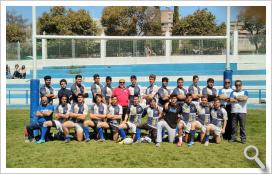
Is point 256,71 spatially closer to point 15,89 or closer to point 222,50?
point 222,50

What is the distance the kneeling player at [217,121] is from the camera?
6.36 m

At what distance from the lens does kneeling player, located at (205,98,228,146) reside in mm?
6359

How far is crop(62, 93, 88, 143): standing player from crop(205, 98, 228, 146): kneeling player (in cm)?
194

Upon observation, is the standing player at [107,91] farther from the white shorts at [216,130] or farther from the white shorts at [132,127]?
the white shorts at [216,130]

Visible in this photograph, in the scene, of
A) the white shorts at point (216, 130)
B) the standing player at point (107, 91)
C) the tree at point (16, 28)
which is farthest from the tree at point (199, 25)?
the white shorts at point (216, 130)

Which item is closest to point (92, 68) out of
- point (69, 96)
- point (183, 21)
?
point (183, 21)

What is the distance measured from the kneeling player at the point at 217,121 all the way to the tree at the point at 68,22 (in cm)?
1319

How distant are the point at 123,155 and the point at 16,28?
53.2ft

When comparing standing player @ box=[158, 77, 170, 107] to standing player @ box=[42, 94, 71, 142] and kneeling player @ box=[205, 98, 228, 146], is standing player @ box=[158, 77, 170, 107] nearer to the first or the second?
kneeling player @ box=[205, 98, 228, 146]

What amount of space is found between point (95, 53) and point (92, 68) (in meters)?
0.55

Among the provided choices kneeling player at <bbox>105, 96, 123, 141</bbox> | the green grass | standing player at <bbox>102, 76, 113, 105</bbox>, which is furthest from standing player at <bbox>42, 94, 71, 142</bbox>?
standing player at <bbox>102, 76, 113, 105</bbox>

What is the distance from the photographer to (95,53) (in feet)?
47.9

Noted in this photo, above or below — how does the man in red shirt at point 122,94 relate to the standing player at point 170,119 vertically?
above

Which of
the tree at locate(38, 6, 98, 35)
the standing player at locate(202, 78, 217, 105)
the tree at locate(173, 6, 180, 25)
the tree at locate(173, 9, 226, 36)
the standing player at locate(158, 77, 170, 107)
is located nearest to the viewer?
the standing player at locate(202, 78, 217, 105)
